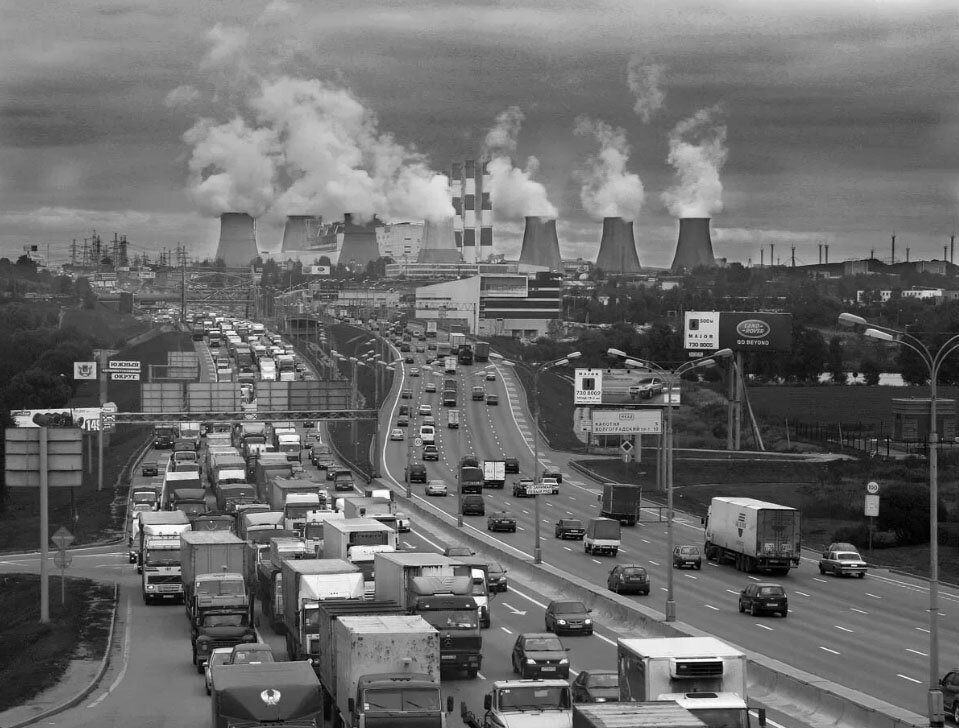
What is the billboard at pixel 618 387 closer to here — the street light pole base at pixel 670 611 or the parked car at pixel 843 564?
the parked car at pixel 843 564

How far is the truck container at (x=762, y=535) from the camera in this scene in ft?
199

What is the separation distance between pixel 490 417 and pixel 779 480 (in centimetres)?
4021

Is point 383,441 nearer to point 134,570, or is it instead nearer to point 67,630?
point 134,570

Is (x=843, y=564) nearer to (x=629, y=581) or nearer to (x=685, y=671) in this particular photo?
(x=629, y=581)

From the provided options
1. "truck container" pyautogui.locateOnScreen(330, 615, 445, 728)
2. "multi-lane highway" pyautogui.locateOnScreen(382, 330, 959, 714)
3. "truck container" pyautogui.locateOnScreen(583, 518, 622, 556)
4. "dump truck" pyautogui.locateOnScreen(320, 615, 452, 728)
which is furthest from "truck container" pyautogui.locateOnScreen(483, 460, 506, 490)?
"truck container" pyautogui.locateOnScreen(330, 615, 445, 728)

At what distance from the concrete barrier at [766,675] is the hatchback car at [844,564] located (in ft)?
40.4

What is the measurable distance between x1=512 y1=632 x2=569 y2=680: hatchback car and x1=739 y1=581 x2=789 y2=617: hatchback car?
624 inches

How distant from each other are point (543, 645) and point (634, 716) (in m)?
16.7

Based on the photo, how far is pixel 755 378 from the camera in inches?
6855

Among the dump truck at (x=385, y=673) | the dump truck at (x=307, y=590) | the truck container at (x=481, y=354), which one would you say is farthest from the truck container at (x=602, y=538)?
the truck container at (x=481, y=354)

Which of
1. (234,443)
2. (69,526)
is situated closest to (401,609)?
(69,526)

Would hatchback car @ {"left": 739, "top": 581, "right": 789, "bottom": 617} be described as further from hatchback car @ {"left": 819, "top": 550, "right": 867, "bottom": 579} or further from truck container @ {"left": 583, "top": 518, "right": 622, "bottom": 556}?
truck container @ {"left": 583, "top": 518, "right": 622, "bottom": 556}

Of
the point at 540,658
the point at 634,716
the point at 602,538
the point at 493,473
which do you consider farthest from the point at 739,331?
the point at 634,716

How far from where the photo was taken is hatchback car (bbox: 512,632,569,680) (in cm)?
3167
